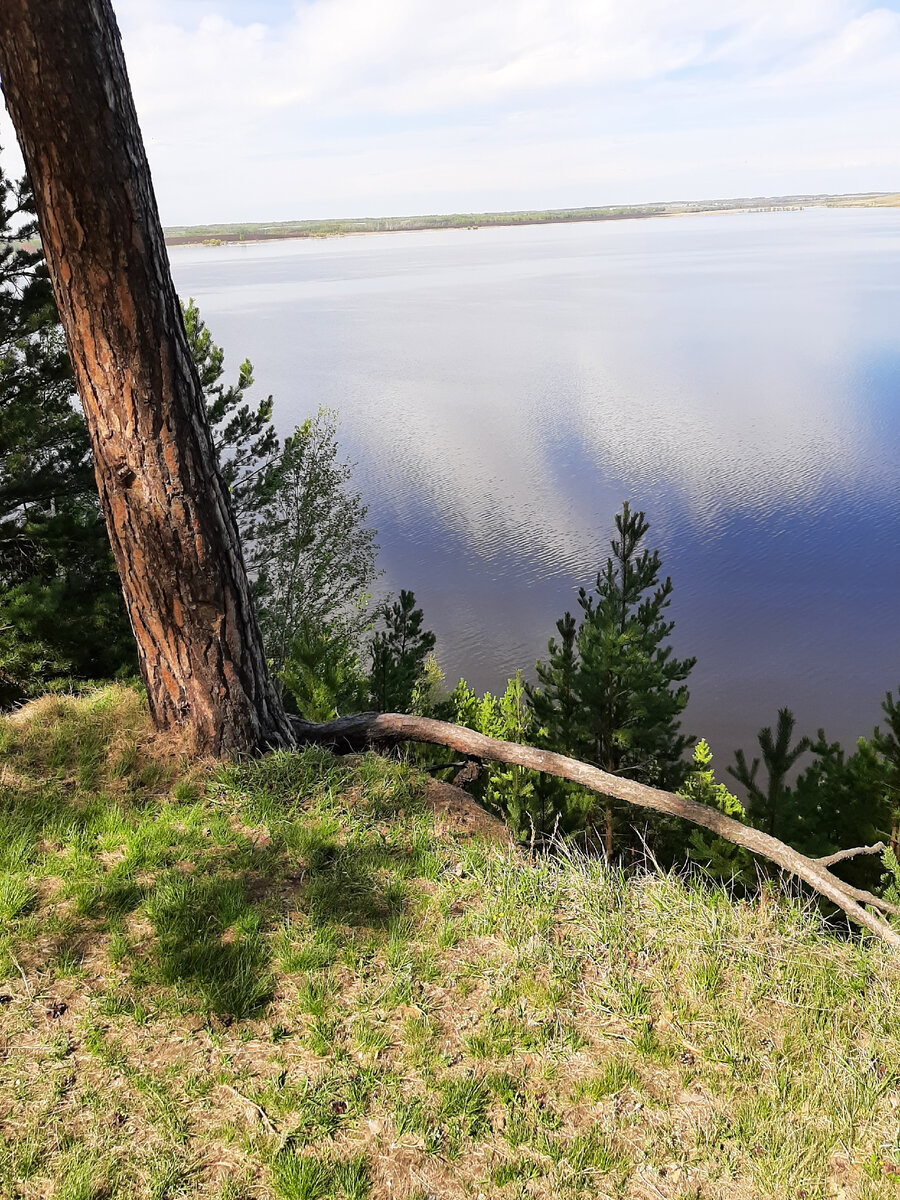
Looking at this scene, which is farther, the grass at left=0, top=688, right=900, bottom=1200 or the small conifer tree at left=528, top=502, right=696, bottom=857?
the small conifer tree at left=528, top=502, right=696, bottom=857

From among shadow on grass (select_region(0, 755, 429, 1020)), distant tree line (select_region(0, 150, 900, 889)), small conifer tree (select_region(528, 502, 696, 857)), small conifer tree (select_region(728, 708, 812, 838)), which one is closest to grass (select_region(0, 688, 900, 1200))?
shadow on grass (select_region(0, 755, 429, 1020))

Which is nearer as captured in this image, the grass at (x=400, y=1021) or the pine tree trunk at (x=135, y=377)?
the grass at (x=400, y=1021)

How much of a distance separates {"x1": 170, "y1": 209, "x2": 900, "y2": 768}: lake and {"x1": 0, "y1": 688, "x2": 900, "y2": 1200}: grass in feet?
74.8

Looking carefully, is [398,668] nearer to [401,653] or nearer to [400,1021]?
[401,653]

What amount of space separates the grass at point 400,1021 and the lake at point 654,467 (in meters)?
22.8

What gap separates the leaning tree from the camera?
10.6 feet

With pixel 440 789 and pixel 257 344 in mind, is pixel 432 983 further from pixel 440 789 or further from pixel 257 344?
pixel 257 344

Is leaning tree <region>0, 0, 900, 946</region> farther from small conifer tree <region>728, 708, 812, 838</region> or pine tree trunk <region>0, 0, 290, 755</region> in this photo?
small conifer tree <region>728, 708, 812, 838</region>

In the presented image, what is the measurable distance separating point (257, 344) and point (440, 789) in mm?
→ 62765

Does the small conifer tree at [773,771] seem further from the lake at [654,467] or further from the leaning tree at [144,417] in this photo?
the lake at [654,467]

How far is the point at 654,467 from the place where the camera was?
38688 millimetres

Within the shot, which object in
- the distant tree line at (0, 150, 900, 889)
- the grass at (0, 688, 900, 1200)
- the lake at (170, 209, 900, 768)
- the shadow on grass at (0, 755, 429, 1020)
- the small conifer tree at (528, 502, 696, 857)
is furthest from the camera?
the lake at (170, 209, 900, 768)

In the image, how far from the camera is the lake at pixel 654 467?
2831 centimetres

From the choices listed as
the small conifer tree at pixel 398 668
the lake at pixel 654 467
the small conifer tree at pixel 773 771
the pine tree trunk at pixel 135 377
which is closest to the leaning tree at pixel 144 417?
the pine tree trunk at pixel 135 377
